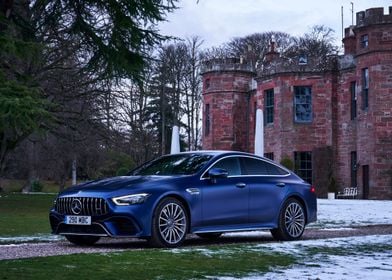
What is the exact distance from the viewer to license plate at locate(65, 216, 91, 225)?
34.7 feet

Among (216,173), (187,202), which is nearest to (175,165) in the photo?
(216,173)

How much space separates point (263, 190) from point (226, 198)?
2.83 feet

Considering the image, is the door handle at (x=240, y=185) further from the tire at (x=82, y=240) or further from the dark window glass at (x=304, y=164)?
the dark window glass at (x=304, y=164)

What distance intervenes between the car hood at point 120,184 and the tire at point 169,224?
353 mm

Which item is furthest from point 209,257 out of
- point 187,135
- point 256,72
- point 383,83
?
point 187,135

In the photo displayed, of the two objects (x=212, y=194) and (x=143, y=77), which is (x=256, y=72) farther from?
(x=212, y=194)

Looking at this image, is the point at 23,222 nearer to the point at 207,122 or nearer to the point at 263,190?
the point at 263,190

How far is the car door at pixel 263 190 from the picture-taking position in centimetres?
1199

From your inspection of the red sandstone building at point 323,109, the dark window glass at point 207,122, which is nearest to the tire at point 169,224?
the red sandstone building at point 323,109

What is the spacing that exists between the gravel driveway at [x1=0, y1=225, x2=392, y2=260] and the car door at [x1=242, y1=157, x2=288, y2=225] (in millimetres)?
459

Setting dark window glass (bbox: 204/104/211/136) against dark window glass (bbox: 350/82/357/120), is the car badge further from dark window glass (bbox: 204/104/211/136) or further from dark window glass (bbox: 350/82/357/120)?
dark window glass (bbox: 204/104/211/136)

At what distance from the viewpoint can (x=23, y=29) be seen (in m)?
16.5

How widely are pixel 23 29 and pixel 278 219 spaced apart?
25.5 ft

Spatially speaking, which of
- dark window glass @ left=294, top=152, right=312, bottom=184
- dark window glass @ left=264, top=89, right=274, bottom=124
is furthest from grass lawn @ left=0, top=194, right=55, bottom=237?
dark window glass @ left=264, top=89, right=274, bottom=124
